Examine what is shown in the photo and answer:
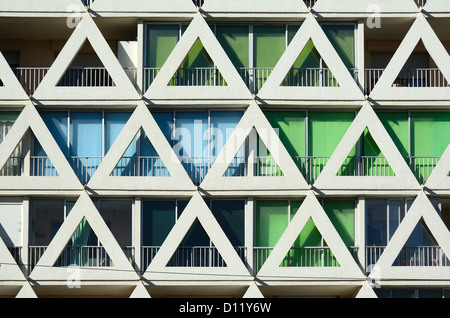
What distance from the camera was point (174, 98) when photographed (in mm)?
46594

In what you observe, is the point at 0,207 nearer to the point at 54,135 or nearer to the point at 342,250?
the point at 54,135

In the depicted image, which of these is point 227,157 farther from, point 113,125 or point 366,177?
Answer: point 366,177

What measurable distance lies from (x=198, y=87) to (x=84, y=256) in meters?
8.21

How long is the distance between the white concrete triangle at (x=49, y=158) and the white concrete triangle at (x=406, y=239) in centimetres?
1248

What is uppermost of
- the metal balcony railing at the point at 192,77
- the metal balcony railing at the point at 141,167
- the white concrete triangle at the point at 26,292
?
the metal balcony railing at the point at 192,77

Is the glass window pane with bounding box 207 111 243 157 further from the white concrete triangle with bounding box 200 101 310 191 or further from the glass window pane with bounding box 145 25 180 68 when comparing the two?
the glass window pane with bounding box 145 25 180 68

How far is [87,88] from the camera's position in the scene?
154 feet

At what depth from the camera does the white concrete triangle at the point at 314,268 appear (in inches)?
1789

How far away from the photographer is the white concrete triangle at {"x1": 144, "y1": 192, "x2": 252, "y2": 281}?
45312mm

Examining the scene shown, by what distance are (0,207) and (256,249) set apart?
34.4 feet

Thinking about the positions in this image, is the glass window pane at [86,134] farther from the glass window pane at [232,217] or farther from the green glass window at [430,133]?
the green glass window at [430,133]

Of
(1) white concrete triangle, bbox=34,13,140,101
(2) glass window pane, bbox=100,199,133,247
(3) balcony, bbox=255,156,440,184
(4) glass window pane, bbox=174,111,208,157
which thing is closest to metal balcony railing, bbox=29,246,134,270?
(2) glass window pane, bbox=100,199,133,247

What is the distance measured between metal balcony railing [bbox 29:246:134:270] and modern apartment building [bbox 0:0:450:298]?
0.08 meters
